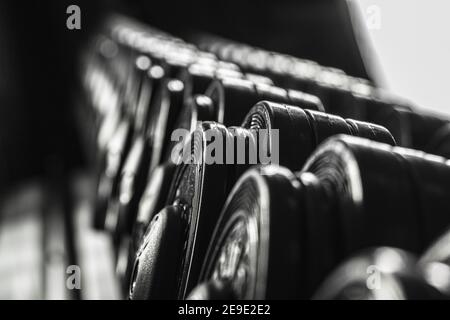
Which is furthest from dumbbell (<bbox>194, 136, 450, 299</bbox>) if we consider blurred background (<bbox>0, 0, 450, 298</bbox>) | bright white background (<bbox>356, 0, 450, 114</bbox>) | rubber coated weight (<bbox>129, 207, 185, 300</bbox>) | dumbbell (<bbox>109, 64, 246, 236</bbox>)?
blurred background (<bbox>0, 0, 450, 298</bbox>)

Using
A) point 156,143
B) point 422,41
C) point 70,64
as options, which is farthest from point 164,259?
point 70,64

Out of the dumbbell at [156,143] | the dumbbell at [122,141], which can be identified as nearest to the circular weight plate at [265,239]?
the dumbbell at [156,143]

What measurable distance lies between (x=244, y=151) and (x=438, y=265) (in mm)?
222

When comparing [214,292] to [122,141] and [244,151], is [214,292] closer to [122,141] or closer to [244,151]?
[244,151]

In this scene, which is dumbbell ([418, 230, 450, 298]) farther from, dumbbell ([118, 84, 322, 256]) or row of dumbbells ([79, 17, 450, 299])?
dumbbell ([118, 84, 322, 256])

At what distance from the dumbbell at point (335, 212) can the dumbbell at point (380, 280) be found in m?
0.03

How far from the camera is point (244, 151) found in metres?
0.44

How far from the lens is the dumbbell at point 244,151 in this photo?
435 mm

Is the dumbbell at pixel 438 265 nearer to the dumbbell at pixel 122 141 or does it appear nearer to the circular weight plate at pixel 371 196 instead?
the circular weight plate at pixel 371 196

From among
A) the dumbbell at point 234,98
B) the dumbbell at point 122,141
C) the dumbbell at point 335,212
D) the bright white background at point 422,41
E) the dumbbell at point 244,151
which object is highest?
the bright white background at point 422,41

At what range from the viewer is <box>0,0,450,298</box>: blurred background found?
1.36 meters

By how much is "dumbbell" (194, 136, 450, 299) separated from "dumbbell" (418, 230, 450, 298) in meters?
0.03
